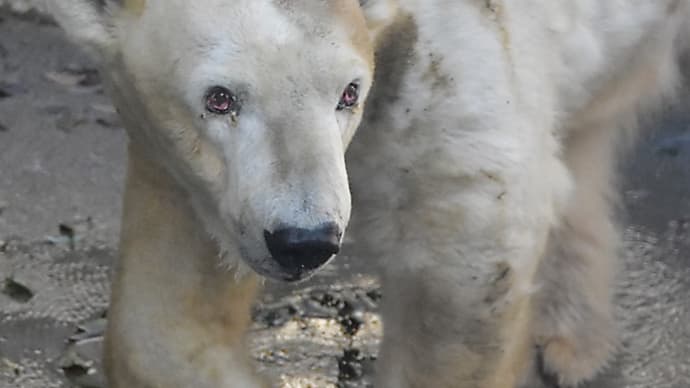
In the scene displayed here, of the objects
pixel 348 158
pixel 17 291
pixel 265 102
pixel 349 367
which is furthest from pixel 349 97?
pixel 17 291

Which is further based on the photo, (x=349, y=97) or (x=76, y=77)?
(x=76, y=77)

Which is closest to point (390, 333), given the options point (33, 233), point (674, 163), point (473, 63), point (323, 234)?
point (473, 63)

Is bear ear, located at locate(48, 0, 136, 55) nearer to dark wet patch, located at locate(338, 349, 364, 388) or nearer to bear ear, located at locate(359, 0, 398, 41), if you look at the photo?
bear ear, located at locate(359, 0, 398, 41)

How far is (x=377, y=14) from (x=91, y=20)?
0.39 meters

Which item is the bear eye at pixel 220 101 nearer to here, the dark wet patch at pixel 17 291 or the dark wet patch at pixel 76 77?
the dark wet patch at pixel 17 291

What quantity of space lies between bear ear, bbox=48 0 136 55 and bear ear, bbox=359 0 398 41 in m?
0.34

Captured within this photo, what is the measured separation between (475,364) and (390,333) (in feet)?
0.52

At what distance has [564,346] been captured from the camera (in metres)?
3.09

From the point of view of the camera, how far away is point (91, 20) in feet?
6.61

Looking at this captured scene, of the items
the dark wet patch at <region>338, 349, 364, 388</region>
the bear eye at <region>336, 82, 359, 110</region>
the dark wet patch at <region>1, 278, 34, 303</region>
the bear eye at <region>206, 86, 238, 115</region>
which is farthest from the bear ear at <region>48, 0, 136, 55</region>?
the dark wet patch at <region>1, 278, 34, 303</region>

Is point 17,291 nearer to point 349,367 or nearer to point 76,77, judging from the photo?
point 349,367

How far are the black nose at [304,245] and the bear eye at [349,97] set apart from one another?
0.19 metres

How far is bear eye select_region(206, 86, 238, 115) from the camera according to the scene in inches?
72.2

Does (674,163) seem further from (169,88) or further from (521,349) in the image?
(169,88)
